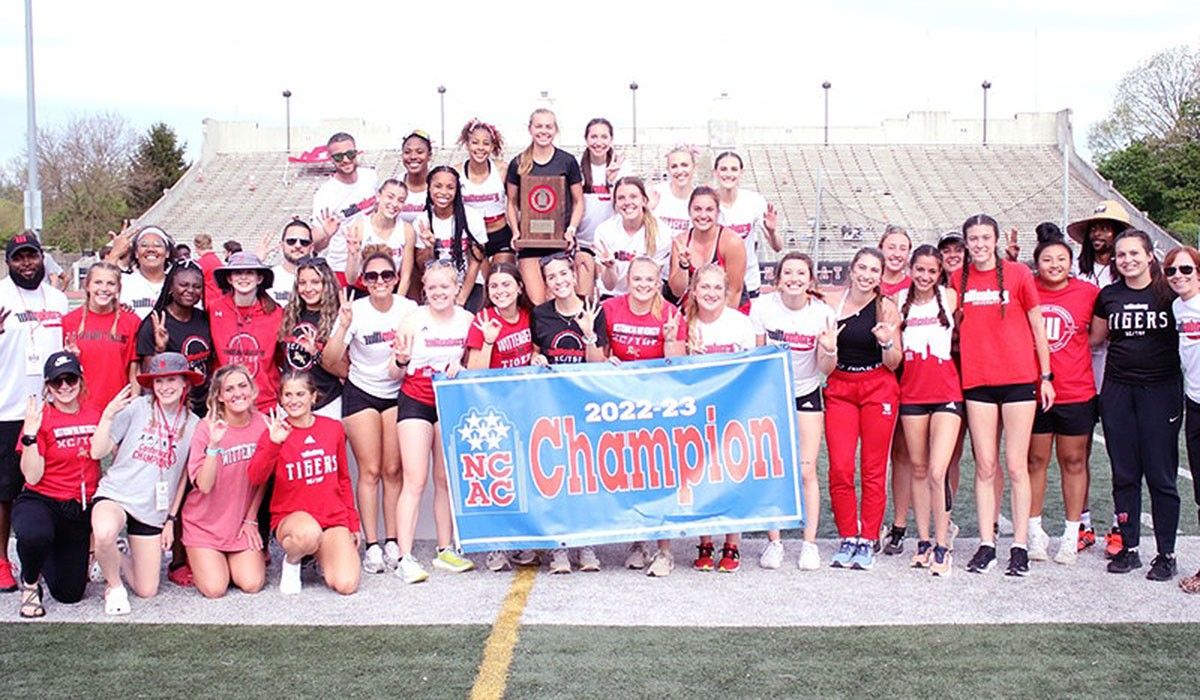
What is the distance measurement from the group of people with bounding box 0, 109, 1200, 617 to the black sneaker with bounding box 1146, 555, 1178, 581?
1cm

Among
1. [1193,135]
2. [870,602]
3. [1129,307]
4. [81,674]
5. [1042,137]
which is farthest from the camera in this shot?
[1042,137]

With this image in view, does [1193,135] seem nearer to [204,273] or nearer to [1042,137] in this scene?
[1042,137]

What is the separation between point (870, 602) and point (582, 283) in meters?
2.63

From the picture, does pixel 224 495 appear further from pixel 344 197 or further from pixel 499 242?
pixel 344 197

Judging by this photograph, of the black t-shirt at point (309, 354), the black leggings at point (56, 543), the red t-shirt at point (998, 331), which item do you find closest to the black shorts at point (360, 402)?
the black t-shirt at point (309, 354)

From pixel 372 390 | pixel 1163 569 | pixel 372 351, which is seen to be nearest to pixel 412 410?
pixel 372 390

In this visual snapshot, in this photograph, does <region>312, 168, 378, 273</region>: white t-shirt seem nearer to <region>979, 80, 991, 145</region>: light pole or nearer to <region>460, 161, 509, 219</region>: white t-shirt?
<region>460, 161, 509, 219</region>: white t-shirt

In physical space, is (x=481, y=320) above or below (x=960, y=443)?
above

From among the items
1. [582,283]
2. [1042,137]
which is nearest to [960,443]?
[582,283]

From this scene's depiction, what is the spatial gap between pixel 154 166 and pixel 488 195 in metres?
56.6

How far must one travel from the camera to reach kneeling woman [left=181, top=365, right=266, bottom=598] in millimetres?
5668

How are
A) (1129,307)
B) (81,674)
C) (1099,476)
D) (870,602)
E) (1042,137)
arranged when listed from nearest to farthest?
(81,674), (870,602), (1129,307), (1099,476), (1042,137)

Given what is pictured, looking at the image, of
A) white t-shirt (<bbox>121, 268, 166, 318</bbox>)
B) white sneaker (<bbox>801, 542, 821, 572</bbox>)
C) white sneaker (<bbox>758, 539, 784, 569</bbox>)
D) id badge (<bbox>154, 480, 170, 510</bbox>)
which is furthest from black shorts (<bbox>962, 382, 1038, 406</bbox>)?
white t-shirt (<bbox>121, 268, 166, 318</bbox>)

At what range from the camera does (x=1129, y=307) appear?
19.7 ft
